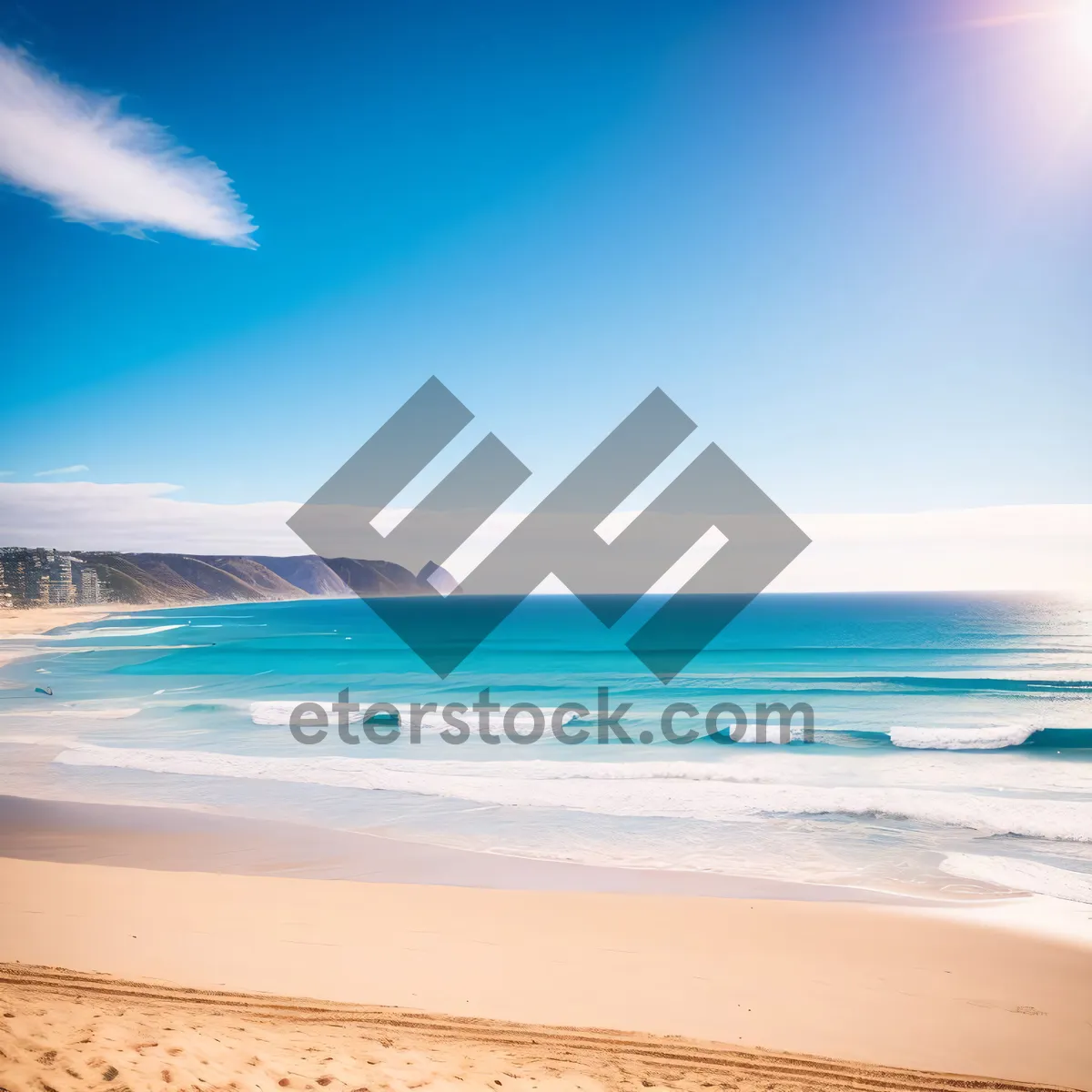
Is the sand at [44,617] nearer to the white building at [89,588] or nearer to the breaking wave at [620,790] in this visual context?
the white building at [89,588]

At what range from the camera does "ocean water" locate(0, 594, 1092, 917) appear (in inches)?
372

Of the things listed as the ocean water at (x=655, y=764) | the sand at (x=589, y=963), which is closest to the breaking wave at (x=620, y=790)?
the ocean water at (x=655, y=764)

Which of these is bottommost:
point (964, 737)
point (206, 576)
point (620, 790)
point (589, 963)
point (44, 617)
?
point (589, 963)

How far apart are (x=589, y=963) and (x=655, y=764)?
29.9 feet

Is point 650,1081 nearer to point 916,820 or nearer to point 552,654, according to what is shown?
point 916,820

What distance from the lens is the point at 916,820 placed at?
10.6 meters

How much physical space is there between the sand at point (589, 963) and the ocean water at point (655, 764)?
5.40 feet

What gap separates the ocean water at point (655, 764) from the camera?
31.0 ft

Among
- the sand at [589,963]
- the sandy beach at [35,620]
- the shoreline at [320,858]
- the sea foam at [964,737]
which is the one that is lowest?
the sand at [589,963]

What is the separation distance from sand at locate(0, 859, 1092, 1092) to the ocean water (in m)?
1.65

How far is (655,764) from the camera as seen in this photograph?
48.2 feet

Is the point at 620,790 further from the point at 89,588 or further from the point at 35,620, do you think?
the point at 89,588

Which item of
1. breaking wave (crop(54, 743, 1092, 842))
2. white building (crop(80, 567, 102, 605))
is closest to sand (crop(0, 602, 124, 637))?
white building (crop(80, 567, 102, 605))

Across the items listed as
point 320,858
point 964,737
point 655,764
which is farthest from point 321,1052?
point 964,737
